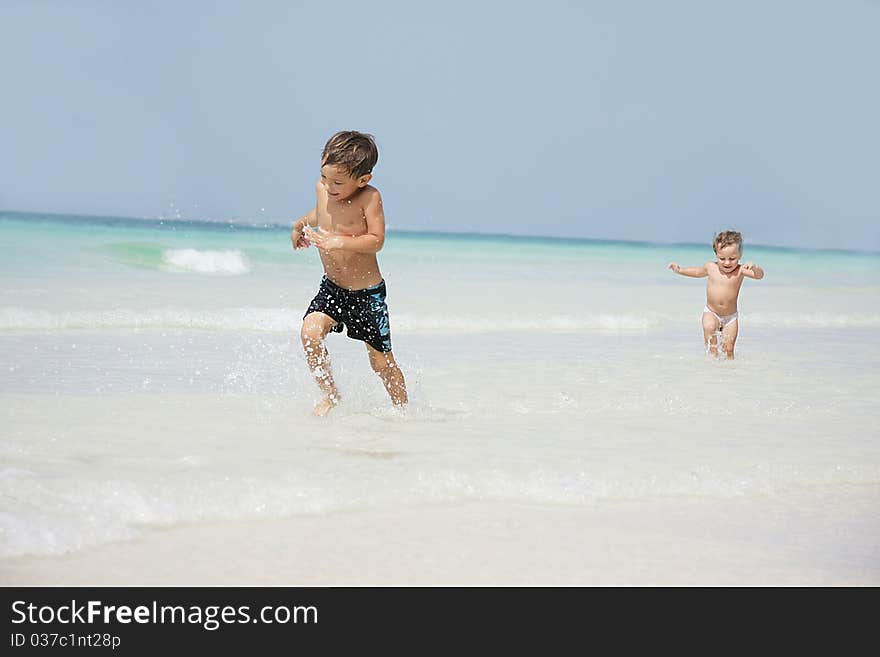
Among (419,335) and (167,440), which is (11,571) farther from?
(419,335)

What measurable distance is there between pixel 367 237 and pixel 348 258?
22 centimetres

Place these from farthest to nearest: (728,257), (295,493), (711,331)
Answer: (728,257) < (711,331) < (295,493)

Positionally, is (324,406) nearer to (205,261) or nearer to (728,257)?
(728,257)

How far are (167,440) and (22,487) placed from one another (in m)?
0.88

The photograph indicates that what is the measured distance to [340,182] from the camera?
15.1ft

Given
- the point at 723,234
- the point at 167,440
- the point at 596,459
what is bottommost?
the point at 167,440

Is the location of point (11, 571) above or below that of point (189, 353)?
below

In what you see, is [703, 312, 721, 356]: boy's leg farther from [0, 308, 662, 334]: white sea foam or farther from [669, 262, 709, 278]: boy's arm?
[0, 308, 662, 334]: white sea foam

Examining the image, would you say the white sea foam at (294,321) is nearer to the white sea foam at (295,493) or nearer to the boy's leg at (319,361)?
the boy's leg at (319,361)

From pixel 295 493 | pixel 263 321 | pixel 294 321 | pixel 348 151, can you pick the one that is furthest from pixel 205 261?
pixel 295 493

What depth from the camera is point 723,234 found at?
8.22 metres

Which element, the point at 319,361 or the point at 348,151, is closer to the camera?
the point at 348,151

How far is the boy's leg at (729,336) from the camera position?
25.5 ft
